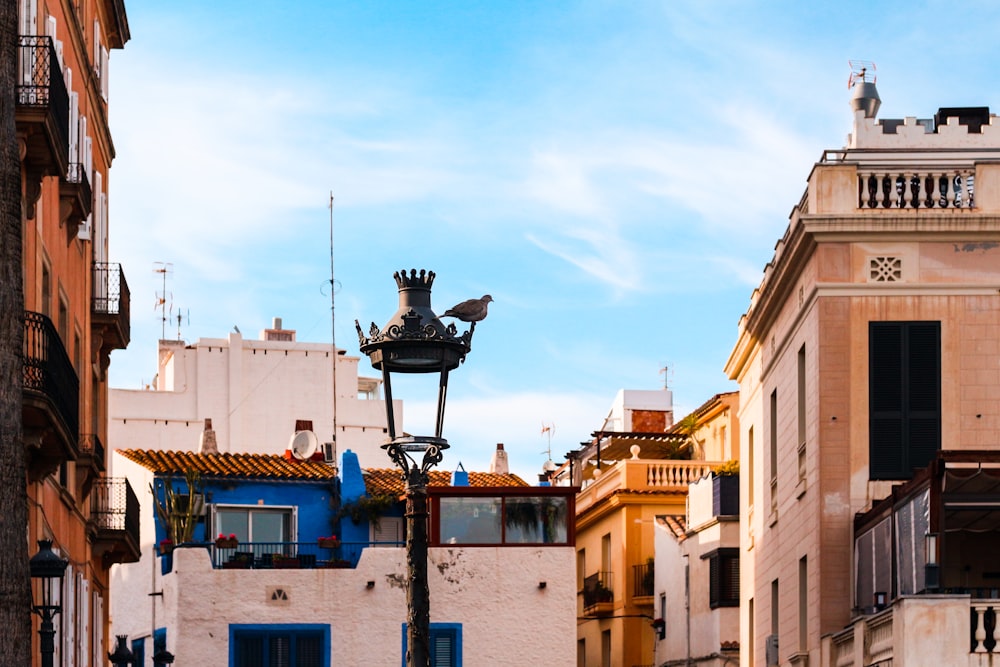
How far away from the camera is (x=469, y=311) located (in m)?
16.1

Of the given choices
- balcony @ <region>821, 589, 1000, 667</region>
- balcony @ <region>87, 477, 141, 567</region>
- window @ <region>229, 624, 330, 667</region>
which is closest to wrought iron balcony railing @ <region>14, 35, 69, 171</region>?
balcony @ <region>87, 477, 141, 567</region>

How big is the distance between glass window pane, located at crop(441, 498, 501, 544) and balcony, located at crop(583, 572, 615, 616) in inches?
519

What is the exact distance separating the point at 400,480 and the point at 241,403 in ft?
58.4

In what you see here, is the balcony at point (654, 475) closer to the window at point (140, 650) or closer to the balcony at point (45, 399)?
the window at point (140, 650)

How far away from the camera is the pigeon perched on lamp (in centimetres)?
1611

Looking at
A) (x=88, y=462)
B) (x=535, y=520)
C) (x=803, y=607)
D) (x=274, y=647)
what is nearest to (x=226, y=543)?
(x=274, y=647)

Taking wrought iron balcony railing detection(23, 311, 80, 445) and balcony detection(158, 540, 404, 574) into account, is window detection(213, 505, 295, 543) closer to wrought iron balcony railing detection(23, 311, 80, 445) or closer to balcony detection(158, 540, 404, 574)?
balcony detection(158, 540, 404, 574)

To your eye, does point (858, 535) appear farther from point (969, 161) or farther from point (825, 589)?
point (969, 161)

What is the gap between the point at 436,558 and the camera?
130ft

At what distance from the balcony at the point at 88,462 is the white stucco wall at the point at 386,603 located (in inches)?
318

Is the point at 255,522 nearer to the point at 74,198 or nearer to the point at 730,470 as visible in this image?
the point at 730,470

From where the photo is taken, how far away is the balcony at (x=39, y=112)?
1986cm

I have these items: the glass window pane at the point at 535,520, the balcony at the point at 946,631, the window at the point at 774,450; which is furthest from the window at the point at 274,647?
the balcony at the point at 946,631

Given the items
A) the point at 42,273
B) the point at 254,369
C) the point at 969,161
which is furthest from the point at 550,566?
the point at 254,369
